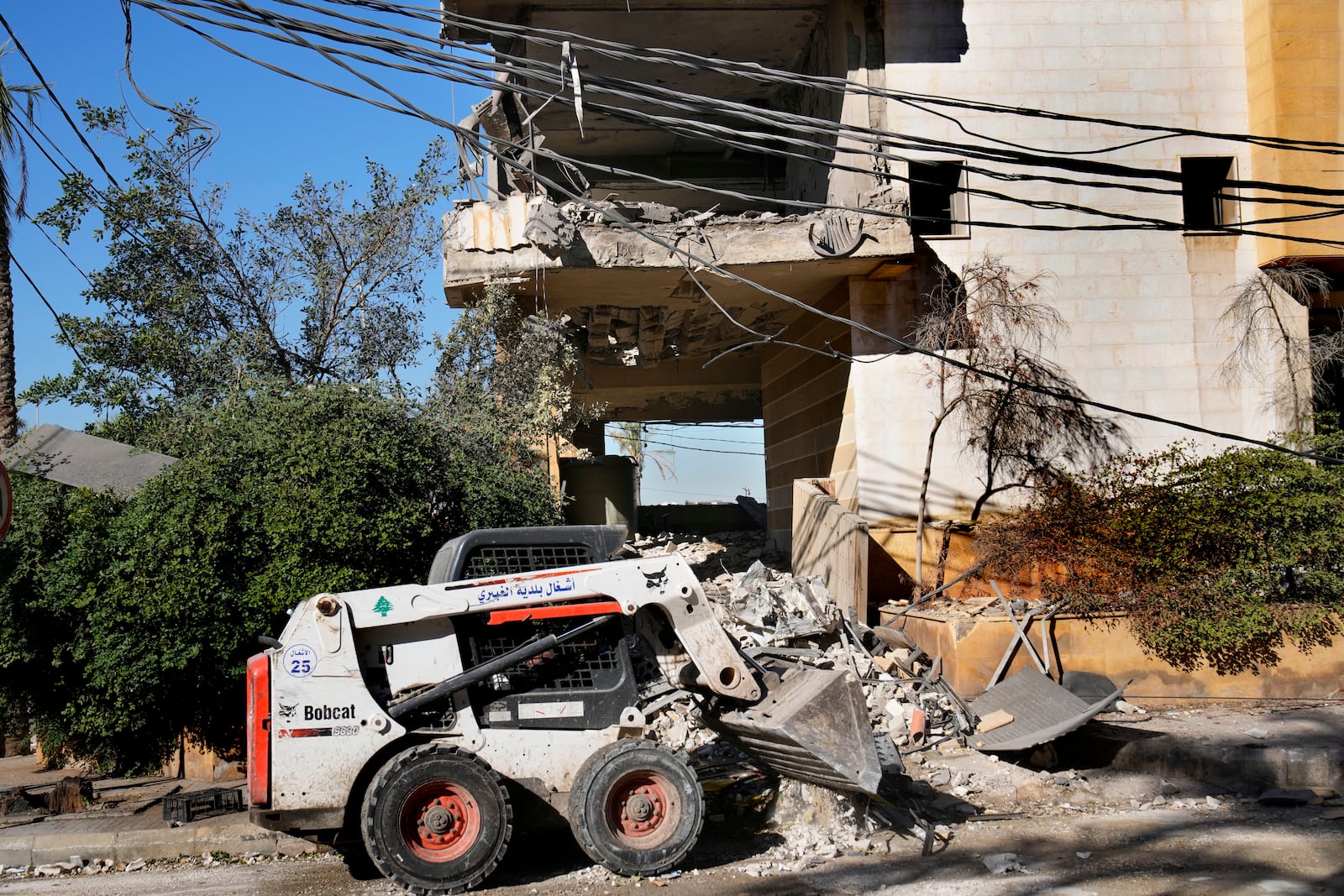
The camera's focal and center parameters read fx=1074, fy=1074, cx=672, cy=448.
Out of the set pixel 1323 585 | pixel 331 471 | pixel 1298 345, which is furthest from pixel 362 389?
pixel 1298 345

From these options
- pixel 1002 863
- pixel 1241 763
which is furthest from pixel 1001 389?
pixel 1002 863

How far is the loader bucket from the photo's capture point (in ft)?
21.7

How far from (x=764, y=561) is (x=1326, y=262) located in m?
8.75

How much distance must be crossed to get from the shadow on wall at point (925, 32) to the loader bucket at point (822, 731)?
1020cm

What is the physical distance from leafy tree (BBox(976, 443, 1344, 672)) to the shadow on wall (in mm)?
6368

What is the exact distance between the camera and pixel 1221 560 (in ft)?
37.8

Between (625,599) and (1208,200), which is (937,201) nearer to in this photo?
(1208,200)

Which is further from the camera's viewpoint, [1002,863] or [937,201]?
[937,201]

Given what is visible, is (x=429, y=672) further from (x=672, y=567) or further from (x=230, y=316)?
(x=230, y=316)

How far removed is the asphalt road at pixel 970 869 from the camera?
634 cm

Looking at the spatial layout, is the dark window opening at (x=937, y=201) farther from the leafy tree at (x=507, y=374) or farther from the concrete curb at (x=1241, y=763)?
the concrete curb at (x=1241, y=763)

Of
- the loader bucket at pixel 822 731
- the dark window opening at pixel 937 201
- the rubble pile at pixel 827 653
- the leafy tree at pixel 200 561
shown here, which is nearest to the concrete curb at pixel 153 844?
the leafy tree at pixel 200 561

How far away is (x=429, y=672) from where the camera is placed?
6.82 meters

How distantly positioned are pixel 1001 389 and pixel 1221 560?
3.18 m
